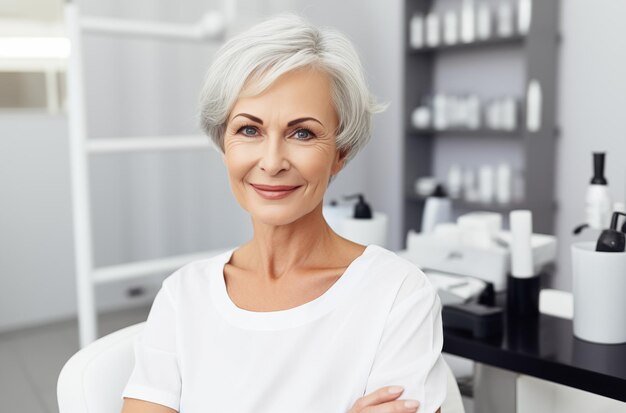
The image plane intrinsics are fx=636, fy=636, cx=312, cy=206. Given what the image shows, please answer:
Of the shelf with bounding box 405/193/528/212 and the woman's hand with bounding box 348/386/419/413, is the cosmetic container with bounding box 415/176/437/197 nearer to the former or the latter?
the shelf with bounding box 405/193/528/212

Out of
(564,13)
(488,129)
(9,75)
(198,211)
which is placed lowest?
(198,211)

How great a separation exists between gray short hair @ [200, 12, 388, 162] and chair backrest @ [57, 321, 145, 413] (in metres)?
0.38

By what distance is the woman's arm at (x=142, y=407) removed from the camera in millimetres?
867

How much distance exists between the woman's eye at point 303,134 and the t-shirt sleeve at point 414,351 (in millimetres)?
233

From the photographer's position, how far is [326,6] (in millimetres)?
3893

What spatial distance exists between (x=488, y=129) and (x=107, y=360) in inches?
102

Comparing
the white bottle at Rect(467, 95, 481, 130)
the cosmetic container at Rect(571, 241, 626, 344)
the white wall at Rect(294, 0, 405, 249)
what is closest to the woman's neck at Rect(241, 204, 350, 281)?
the cosmetic container at Rect(571, 241, 626, 344)

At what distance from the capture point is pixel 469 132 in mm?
3268

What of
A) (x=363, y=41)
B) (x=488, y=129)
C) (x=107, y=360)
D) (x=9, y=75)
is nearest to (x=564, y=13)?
(x=488, y=129)

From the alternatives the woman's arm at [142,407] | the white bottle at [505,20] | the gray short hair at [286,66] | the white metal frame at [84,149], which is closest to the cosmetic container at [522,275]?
the gray short hair at [286,66]

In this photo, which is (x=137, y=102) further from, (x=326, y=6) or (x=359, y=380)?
(x=359, y=380)

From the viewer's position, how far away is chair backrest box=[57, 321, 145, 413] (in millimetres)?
902

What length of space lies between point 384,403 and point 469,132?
268cm

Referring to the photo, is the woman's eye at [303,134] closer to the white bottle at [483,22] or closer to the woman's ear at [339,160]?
the woman's ear at [339,160]
